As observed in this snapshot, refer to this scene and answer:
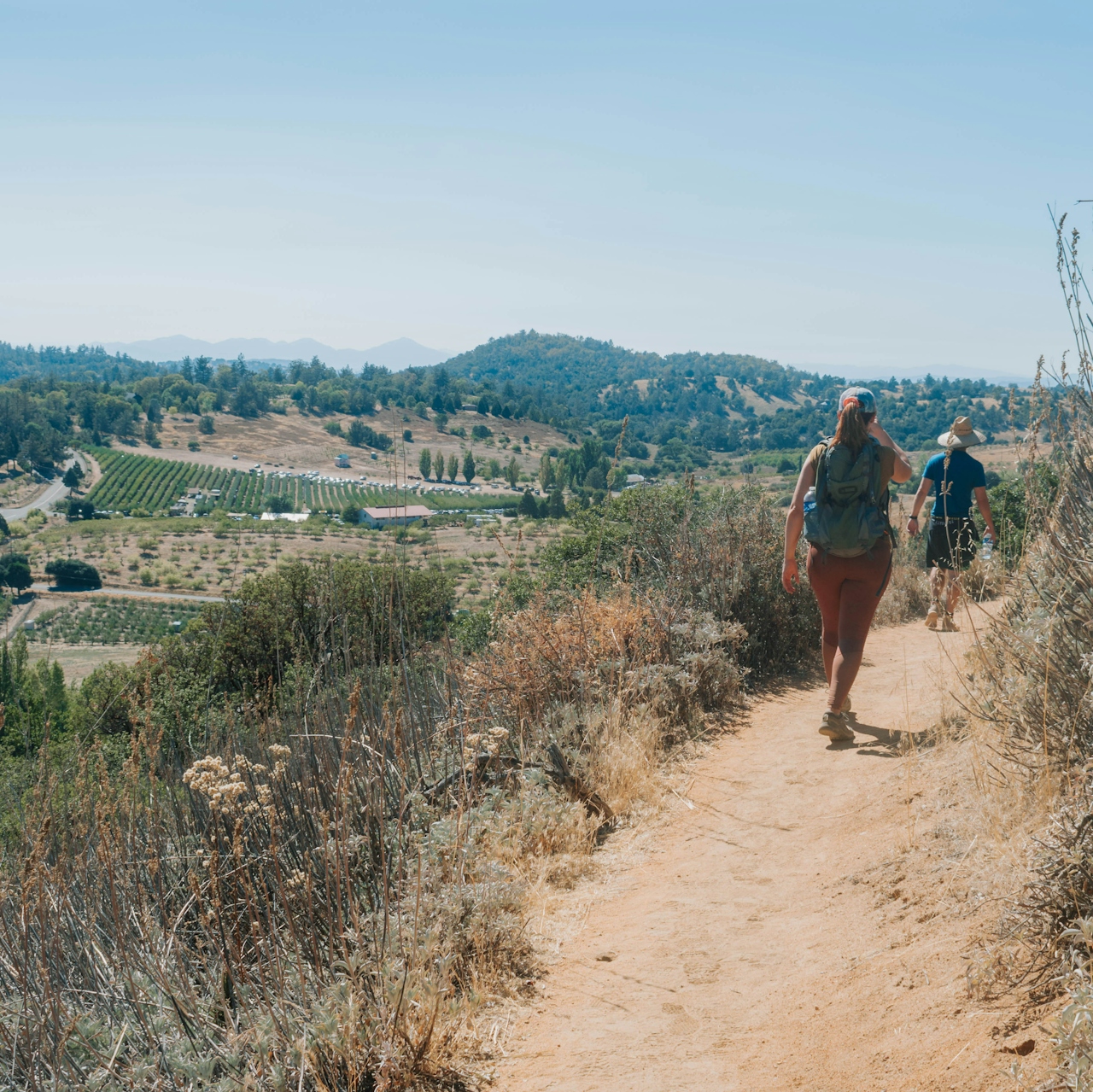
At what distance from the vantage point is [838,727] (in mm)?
3869

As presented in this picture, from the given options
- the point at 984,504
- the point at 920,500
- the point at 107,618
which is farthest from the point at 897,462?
the point at 107,618

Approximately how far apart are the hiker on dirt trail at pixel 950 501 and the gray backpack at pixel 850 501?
1.95m

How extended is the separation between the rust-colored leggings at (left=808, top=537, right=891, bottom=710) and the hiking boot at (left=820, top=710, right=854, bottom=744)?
0.14 feet

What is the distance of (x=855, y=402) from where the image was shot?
12.4 feet

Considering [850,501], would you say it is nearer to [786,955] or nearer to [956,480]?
[786,955]

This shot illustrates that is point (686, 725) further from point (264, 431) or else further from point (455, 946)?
point (264, 431)

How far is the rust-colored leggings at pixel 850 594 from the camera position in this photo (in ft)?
12.6

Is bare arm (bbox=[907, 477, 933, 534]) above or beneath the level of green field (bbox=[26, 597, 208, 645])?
above

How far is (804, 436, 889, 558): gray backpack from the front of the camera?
375 centimetres

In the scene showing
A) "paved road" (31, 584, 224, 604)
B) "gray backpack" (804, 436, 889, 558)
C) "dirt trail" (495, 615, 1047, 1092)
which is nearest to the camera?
"dirt trail" (495, 615, 1047, 1092)

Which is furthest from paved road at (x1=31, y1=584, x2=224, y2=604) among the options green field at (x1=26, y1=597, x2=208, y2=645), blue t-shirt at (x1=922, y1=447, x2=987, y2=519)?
blue t-shirt at (x1=922, y1=447, x2=987, y2=519)

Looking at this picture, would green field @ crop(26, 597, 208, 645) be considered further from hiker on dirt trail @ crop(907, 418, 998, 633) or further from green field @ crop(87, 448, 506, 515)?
hiker on dirt trail @ crop(907, 418, 998, 633)

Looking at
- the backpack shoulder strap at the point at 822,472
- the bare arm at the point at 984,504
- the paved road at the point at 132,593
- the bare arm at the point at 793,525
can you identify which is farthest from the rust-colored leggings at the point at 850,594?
the paved road at the point at 132,593

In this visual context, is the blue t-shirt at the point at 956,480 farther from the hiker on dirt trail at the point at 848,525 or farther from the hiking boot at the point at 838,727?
the hiking boot at the point at 838,727
